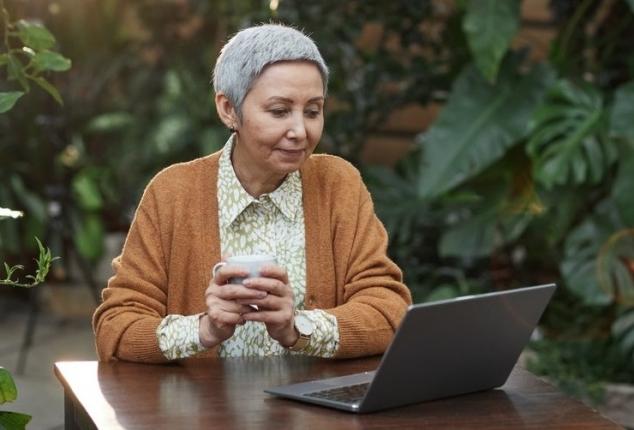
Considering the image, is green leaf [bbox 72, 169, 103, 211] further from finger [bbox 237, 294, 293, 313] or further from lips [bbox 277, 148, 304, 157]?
finger [bbox 237, 294, 293, 313]

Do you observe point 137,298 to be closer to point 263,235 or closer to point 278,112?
point 263,235

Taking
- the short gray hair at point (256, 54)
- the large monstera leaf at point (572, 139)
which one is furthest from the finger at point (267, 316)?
the large monstera leaf at point (572, 139)

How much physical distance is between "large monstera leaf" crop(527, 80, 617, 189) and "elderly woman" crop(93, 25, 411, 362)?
8.45 ft

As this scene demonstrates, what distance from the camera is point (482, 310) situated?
225 cm

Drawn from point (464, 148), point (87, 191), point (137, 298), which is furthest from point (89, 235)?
point (137, 298)

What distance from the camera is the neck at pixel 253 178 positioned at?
288cm

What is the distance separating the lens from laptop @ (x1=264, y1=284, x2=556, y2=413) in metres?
2.18

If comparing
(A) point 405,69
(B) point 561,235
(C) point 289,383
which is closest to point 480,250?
(B) point 561,235

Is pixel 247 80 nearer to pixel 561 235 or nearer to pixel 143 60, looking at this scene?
pixel 561 235

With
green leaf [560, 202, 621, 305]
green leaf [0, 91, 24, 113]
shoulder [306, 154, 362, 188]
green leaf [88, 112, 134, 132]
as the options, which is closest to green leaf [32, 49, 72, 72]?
green leaf [0, 91, 24, 113]

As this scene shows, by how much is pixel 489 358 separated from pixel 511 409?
0.10 meters

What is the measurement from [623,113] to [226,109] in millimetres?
2841

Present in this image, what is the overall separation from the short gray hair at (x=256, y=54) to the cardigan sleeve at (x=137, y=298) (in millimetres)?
289

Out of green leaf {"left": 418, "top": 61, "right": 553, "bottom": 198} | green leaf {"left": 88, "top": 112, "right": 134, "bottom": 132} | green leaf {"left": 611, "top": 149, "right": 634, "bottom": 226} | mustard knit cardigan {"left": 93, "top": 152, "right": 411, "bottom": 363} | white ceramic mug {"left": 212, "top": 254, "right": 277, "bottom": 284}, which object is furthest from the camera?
green leaf {"left": 88, "top": 112, "right": 134, "bottom": 132}
